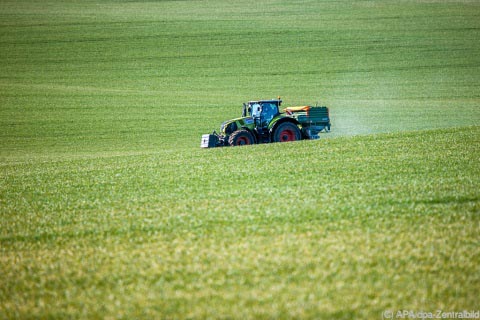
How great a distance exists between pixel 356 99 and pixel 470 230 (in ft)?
109

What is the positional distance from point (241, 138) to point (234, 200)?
10793mm

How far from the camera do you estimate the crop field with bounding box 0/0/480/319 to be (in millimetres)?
6770

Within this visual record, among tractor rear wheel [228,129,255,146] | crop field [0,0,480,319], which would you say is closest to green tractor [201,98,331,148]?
tractor rear wheel [228,129,255,146]

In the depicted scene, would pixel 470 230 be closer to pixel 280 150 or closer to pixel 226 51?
pixel 280 150

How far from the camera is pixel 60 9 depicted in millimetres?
65500

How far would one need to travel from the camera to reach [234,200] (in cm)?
1188

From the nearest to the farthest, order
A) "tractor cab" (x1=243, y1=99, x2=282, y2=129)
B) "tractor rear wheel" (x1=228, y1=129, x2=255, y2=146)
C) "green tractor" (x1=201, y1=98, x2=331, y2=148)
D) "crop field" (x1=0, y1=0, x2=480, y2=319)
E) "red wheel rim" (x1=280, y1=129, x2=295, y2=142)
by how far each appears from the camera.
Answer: "crop field" (x1=0, y1=0, x2=480, y2=319) < "tractor rear wheel" (x1=228, y1=129, x2=255, y2=146) < "green tractor" (x1=201, y1=98, x2=331, y2=148) < "red wheel rim" (x1=280, y1=129, x2=295, y2=142) < "tractor cab" (x1=243, y1=99, x2=282, y2=129)

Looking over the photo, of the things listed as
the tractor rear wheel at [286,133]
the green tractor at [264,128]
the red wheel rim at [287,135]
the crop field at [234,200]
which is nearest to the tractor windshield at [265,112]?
the green tractor at [264,128]

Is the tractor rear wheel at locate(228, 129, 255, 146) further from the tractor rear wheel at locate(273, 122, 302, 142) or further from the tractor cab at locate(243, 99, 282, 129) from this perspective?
the tractor rear wheel at locate(273, 122, 302, 142)

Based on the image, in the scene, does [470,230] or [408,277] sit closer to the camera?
[408,277]

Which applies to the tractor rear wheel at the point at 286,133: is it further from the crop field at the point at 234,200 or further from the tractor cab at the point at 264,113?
the crop field at the point at 234,200

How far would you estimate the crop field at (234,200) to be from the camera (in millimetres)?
6770

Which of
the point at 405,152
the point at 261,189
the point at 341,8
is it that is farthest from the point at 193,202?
the point at 341,8

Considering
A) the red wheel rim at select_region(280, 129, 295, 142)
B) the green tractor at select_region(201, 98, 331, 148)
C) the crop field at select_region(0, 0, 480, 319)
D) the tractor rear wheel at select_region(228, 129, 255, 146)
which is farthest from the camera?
the red wheel rim at select_region(280, 129, 295, 142)
